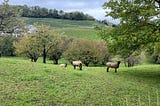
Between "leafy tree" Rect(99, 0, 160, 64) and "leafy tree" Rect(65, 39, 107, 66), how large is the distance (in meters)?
41.8

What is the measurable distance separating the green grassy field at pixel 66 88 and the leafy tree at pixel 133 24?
2.68m

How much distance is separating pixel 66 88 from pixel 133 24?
25.3 ft

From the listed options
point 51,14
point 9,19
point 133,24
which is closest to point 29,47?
point 9,19

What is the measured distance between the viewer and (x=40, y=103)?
15930mm

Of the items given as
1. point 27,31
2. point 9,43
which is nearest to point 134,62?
point 27,31

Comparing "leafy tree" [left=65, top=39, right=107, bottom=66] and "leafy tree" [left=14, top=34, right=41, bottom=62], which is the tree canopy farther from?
"leafy tree" [left=65, top=39, right=107, bottom=66]

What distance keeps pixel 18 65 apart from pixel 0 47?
2139 inches

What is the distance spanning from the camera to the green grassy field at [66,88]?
1645cm

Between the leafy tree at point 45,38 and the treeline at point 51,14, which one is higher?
the treeline at point 51,14

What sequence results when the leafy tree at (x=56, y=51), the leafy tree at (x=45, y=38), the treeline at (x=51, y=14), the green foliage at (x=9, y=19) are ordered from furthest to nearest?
the treeline at (x=51, y=14) → the leafy tree at (x=56, y=51) → the leafy tree at (x=45, y=38) → the green foliage at (x=9, y=19)

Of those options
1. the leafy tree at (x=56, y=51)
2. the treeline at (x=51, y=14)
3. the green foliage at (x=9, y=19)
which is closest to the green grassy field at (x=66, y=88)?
the green foliage at (x=9, y=19)

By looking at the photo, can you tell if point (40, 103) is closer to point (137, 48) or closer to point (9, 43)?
point (137, 48)

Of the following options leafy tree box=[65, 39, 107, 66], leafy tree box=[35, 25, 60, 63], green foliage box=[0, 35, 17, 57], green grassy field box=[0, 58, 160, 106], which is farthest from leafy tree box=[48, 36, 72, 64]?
green grassy field box=[0, 58, 160, 106]

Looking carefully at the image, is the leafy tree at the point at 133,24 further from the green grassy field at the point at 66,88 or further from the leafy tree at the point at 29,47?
the leafy tree at the point at 29,47
